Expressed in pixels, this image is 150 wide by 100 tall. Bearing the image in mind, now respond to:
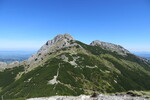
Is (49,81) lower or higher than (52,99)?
lower

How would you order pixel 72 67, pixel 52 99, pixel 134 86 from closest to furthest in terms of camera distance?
pixel 52 99 < pixel 72 67 < pixel 134 86

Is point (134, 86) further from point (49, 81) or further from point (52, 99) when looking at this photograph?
point (52, 99)

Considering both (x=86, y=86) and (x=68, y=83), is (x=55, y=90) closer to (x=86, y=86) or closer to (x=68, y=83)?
(x=68, y=83)

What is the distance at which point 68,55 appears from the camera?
198375 mm

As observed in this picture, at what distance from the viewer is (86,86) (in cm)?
13725

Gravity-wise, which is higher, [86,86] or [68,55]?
[68,55]

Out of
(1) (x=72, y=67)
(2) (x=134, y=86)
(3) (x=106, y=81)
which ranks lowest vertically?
(2) (x=134, y=86)

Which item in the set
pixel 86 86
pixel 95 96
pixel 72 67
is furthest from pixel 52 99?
pixel 72 67

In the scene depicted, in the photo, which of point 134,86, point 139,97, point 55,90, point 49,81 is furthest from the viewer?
point 134,86

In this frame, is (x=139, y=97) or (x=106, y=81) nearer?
(x=139, y=97)

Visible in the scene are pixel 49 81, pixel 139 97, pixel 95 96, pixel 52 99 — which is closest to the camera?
pixel 139 97

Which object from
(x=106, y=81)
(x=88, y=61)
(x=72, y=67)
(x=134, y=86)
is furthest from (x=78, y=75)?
(x=134, y=86)

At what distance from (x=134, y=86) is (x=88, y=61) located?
6150 centimetres

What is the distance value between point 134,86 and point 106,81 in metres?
52.5
